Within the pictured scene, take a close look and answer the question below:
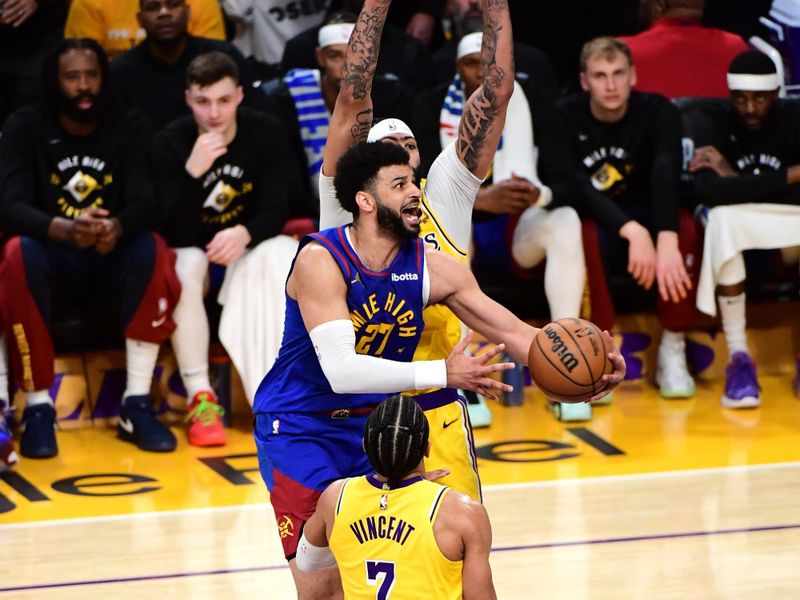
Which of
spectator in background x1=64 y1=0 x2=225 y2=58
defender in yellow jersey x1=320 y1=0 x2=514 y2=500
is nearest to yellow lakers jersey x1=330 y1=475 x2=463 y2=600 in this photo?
defender in yellow jersey x1=320 y1=0 x2=514 y2=500

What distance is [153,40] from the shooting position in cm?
832

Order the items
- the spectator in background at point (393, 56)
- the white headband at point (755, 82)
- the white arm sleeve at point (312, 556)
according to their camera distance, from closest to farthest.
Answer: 1. the white arm sleeve at point (312, 556)
2. the white headband at point (755, 82)
3. the spectator in background at point (393, 56)

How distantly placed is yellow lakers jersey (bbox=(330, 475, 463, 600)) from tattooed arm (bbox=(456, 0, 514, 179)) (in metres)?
1.53

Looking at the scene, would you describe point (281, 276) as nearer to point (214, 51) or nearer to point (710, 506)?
point (214, 51)

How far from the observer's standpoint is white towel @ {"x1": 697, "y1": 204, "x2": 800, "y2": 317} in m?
8.17

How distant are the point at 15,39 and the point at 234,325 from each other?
2337 mm

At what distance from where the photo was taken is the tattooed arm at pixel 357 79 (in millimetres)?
5199

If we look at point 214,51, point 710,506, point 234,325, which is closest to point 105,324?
point 234,325

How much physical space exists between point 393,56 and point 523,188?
1.51 m

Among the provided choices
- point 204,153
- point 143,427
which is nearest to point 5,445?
point 143,427

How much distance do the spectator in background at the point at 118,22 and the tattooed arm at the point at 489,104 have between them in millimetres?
3843

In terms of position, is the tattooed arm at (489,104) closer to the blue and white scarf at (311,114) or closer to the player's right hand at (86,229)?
the player's right hand at (86,229)

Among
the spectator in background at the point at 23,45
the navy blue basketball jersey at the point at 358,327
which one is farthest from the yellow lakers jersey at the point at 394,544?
the spectator in background at the point at 23,45

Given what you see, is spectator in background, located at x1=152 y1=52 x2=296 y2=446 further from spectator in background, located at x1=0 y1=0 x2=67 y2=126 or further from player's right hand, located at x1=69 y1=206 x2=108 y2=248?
spectator in background, located at x1=0 y1=0 x2=67 y2=126
